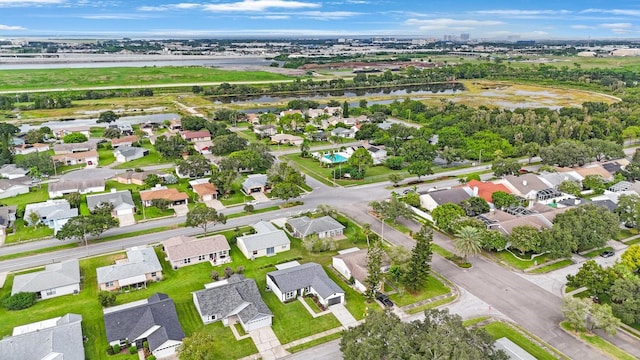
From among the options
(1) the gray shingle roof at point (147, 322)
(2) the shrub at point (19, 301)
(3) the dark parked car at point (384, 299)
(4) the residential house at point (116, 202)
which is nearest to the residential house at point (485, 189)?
(3) the dark parked car at point (384, 299)

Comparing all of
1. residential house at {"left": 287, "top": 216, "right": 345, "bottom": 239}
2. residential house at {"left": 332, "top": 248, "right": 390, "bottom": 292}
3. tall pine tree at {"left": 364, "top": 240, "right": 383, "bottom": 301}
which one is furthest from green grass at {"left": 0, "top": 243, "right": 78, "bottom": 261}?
tall pine tree at {"left": 364, "top": 240, "right": 383, "bottom": 301}

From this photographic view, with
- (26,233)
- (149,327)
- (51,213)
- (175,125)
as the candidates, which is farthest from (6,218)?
(175,125)

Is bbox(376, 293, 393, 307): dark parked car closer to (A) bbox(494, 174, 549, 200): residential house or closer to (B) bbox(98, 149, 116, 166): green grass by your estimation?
(A) bbox(494, 174, 549, 200): residential house

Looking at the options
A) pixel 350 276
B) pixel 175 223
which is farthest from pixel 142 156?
pixel 350 276

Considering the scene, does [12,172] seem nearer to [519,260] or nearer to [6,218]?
[6,218]

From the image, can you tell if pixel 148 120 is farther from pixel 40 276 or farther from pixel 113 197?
pixel 40 276
